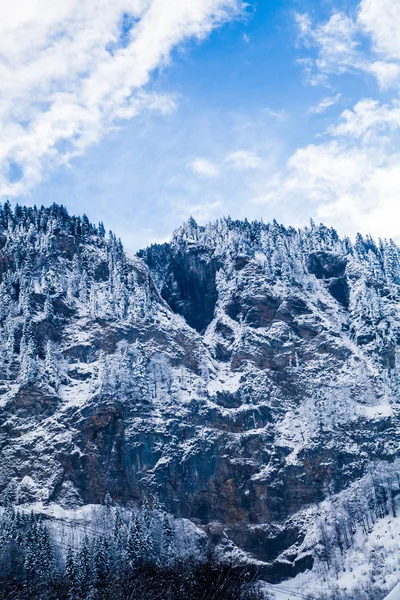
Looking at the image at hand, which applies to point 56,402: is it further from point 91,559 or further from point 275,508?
point 91,559

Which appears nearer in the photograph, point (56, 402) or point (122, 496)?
point (122, 496)

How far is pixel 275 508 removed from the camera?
602 feet

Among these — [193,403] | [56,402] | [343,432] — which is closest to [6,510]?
[56,402]

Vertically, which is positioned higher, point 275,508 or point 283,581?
point 275,508

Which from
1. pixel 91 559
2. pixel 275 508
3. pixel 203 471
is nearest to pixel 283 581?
pixel 275 508

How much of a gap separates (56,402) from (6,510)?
45.4 meters

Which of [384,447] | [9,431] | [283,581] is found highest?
[9,431]

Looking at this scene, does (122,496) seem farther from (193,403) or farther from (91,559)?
(91,559)

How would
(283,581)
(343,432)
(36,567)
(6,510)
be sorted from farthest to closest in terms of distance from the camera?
(343,432) < (283,581) < (6,510) < (36,567)

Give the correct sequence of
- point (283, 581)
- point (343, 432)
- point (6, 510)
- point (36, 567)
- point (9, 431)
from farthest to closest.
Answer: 1. point (343, 432)
2. point (9, 431)
3. point (283, 581)
4. point (6, 510)
5. point (36, 567)

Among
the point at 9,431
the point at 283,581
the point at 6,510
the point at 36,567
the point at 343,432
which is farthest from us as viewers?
the point at 343,432

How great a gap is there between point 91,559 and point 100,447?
62.8 m

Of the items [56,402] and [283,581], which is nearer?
[283,581]

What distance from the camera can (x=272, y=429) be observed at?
198125 mm
